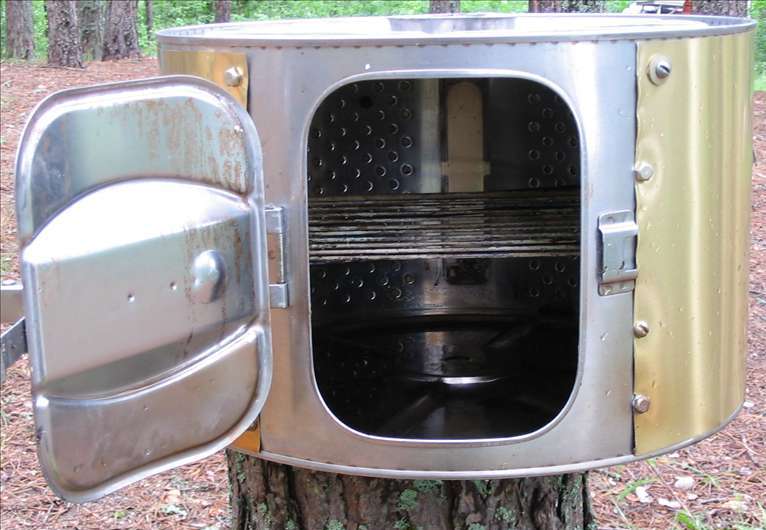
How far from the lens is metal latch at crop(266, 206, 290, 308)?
4.65 ft

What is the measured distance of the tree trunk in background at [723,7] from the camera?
5203mm

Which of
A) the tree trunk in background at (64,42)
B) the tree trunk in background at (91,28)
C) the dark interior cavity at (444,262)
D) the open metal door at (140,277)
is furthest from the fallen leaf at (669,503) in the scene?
the tree trunk in background at (91,28)

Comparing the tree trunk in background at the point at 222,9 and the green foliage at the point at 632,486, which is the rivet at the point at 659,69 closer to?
the green foliage at the point at 632,486

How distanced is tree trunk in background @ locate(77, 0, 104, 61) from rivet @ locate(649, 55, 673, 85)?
11.6 m

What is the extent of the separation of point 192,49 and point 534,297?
1.08 metres

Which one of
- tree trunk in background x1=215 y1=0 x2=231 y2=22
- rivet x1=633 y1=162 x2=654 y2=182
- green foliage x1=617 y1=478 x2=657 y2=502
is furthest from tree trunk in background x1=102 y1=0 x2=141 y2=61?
rivet x1=633 y1=162 x2=654 y2=182

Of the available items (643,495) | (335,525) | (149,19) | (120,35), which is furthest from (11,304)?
(149,19)

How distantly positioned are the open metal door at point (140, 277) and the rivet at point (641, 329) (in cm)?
53

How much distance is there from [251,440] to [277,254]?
0.31m

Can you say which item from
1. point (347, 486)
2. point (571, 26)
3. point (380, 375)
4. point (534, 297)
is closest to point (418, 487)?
point (347, 486)

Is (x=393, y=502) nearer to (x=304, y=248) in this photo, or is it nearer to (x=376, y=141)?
(x=304, y=248)

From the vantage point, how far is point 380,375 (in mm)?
2174

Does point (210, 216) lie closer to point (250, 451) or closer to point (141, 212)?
point (141, 212)

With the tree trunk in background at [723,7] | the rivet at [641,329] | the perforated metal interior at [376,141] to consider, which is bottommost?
the rivet at [641,329]
